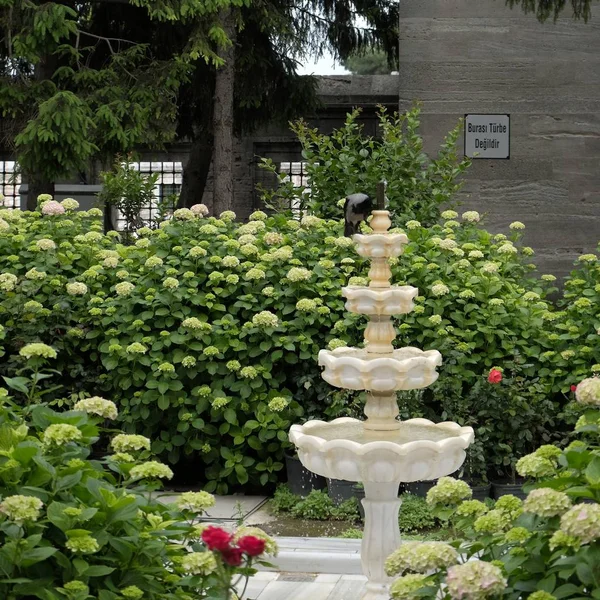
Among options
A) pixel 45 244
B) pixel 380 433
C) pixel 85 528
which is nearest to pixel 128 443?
pixel 85 528

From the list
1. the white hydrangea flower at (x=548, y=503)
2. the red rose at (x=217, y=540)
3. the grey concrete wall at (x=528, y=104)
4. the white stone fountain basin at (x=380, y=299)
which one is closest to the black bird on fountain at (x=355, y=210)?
the white stone fountain basin at (x=380, y=299)

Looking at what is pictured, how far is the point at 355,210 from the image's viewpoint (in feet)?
18.6

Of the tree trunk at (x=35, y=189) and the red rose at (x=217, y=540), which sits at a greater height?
the tree trunk at (x=35, y=189)

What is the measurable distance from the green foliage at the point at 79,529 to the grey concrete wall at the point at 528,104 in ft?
28.4

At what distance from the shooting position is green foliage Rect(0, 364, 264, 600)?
10.9 ft

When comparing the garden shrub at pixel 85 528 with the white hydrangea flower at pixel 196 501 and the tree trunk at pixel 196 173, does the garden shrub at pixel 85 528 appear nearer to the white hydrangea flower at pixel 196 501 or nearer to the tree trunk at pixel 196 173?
the white hydrangea flower at pixel 196 501

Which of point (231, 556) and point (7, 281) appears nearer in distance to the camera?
point (231, 556)

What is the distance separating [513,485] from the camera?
6895 mm

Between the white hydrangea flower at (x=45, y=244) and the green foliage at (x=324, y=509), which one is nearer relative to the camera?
the green foliage at (x=324, y=509)

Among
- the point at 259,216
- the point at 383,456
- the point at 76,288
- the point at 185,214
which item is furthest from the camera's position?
the point at 259,216

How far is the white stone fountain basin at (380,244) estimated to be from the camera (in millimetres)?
5137

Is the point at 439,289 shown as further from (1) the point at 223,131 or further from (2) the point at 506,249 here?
(1) the point at 223,131

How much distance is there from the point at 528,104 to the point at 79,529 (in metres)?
9.59

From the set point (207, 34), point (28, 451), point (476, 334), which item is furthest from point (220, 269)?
point (207, 34)
